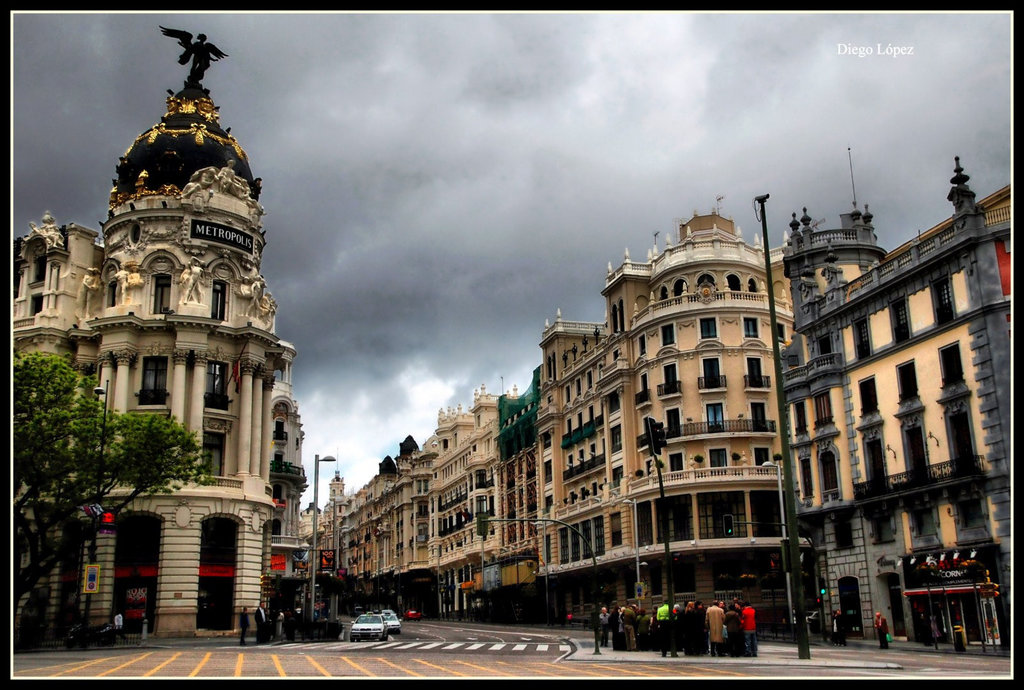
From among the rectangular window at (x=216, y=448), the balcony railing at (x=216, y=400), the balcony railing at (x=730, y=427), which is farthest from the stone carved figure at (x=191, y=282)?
the balcony railing at (x=730, y=427)

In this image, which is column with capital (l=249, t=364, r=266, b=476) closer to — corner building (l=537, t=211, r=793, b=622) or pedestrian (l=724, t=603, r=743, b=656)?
corner building (l=537, t=211, r=793, b=622)

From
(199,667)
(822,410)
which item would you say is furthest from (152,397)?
(822,410)

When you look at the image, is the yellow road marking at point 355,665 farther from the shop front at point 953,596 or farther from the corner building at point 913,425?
the corner building at point 913,425

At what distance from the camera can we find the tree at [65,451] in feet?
118

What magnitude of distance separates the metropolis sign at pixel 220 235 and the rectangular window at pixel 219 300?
2.45 metres

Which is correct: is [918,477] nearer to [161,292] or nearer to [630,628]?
[630,628]

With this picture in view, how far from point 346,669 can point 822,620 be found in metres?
26.6

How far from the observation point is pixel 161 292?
5609cm

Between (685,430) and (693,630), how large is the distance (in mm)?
30859

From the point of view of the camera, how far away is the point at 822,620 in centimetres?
4284

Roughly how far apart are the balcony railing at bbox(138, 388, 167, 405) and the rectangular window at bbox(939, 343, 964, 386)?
39.1 meters

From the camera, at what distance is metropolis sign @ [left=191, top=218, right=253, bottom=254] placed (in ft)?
184
